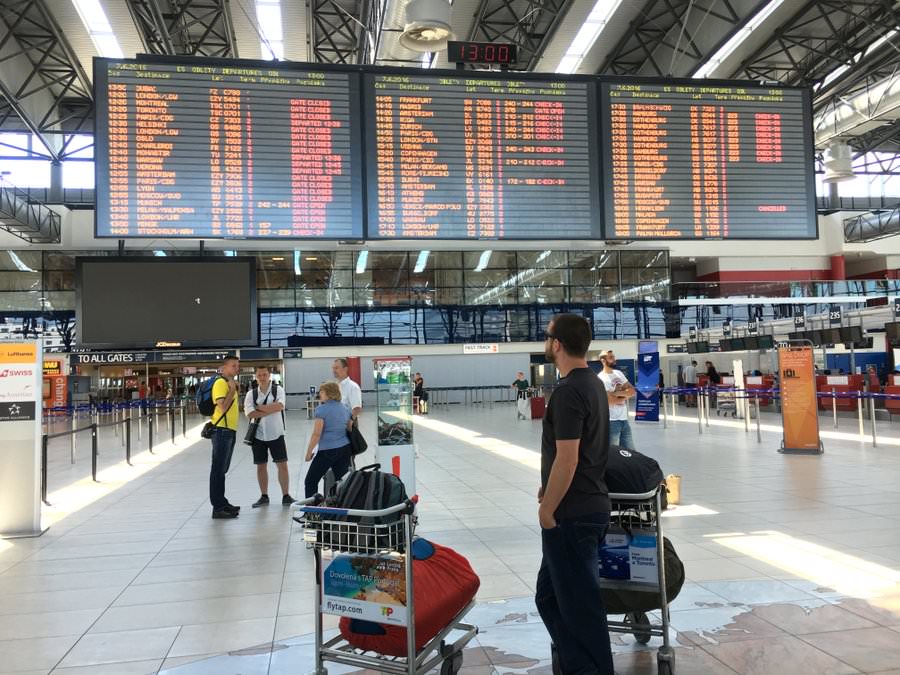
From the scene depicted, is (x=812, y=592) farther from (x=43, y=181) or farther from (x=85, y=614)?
(x=43, y=181)

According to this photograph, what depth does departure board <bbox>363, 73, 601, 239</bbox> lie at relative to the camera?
6137 millimetres

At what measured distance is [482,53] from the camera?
703 centimetres

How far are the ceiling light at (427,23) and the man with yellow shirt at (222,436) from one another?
4237 millimetres

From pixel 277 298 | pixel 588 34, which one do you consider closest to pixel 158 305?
pixel 588 34

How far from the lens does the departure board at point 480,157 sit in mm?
6137

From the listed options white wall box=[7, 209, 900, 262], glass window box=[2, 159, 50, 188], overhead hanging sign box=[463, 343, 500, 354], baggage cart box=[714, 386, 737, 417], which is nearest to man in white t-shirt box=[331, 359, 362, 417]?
baggage cart box=[714, 386, 737, 417]

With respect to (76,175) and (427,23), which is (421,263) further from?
(427,23)

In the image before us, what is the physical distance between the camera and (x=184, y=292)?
8453mm

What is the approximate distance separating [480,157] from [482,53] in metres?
1.42

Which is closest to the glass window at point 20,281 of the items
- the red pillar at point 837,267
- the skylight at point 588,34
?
the skylight at point 588,34

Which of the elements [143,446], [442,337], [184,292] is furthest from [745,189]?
[442,337]

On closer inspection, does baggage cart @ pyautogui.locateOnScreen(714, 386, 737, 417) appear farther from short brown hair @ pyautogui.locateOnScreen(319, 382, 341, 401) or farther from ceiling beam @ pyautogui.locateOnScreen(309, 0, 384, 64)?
short brown hair @ pyautogui.locateOnScreen(319, 382, 341, 401)

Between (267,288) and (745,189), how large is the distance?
29.3 metres

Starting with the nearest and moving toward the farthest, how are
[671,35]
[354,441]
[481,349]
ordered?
[354,441] → [671,35] → [481,349]
